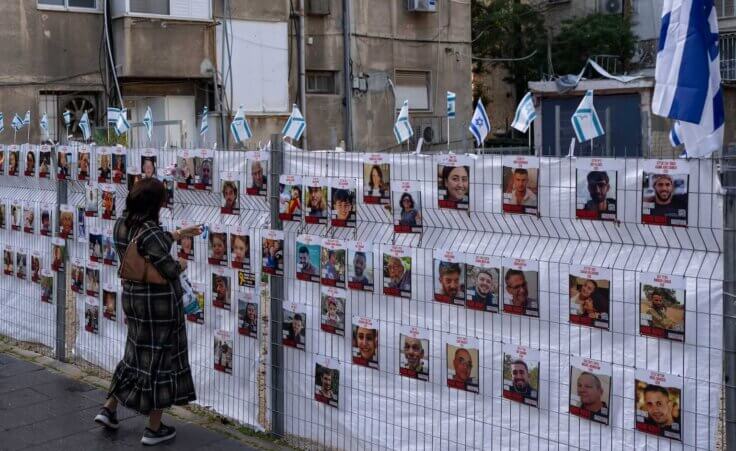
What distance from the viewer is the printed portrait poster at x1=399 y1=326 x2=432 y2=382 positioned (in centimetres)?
577

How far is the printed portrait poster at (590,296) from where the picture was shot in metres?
4.87

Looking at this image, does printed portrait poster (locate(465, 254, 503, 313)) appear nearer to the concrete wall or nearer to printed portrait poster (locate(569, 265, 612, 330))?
printed portrait poster (locate(569, 265, 612, 330))

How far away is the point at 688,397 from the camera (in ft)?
15.0

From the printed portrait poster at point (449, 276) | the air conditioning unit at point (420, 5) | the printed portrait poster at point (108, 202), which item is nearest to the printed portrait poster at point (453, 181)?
the printed portrait poster at point (449, 276)

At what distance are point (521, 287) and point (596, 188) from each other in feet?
2.24

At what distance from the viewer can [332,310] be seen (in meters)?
6.32

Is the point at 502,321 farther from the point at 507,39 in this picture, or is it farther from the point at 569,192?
the point at 507,39

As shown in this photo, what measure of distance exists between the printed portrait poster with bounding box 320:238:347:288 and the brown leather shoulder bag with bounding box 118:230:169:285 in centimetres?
107

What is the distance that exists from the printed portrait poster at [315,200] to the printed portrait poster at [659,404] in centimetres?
238

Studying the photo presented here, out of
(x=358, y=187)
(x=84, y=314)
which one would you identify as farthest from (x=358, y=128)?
(x=358, y=187)

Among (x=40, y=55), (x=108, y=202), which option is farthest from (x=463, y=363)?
(x=40, y=55)

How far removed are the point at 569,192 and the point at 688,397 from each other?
3.78ft

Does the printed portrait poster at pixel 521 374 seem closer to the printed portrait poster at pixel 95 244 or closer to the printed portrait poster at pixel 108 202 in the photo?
the printed portrait poster at pixel 108 202

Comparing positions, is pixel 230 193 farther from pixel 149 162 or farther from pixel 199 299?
pixel 149 162
